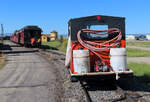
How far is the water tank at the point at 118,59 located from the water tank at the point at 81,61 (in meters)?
0.97

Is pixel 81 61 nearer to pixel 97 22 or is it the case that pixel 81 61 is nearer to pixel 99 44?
pixel 99 44

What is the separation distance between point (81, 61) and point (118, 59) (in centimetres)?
138

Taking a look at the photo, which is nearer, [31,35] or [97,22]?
[97,22]

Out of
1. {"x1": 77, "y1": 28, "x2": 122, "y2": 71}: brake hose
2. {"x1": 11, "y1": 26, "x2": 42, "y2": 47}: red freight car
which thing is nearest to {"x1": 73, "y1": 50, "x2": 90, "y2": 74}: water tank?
{"x1": 77, "y1": 28, "x2": 122, "y2": 71}: brake hose

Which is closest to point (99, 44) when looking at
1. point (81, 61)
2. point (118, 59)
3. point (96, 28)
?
point (96, 28)

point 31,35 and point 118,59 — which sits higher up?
point 31,35

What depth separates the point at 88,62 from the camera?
761 centimetres

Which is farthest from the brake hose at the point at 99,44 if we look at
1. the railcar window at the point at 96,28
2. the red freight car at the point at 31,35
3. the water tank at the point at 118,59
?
the red freight car at the point at 31,35

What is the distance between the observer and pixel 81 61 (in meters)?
7.55

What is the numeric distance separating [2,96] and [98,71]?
3604mm

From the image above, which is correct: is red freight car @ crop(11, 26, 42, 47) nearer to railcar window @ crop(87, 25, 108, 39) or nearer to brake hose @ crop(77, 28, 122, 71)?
railcar window @ crop(87, 25, 108, 39)

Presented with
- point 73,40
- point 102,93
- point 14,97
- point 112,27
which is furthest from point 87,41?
point 14,97

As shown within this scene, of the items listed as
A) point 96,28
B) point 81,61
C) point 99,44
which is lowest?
point 81,61

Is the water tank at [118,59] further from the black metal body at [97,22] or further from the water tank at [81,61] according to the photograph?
the water tank at [81,61]
